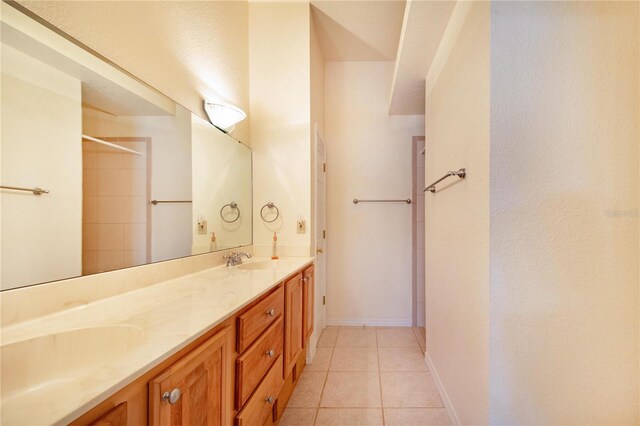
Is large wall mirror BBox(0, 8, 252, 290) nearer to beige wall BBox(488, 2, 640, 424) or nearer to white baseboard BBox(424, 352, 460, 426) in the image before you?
beige wall BBox(488, 2, 640, 424)

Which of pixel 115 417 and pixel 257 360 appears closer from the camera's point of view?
pixel 115 417

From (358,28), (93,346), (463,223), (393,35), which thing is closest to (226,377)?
(93,346)

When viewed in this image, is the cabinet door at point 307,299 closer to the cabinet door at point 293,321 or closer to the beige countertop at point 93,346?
the cabinet door at point 293,321

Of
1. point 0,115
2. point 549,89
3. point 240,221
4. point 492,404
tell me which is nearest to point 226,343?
point 0,115

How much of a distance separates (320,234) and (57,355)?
6.22ft

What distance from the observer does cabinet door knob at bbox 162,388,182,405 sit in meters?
0.55

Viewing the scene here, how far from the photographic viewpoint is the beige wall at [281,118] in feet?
6.54

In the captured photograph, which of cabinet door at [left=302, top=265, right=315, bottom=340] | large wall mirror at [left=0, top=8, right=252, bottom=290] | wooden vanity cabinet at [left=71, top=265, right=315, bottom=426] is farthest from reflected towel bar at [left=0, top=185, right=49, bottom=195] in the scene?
cabinet door at [left=302, top=265, right=315, bottom=340]

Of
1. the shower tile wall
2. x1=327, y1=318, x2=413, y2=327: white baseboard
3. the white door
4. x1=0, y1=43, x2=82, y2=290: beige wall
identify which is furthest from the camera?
x1=327, y1=318, x2=413, y2=327: white baseboard

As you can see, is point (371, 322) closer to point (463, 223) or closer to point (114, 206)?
point (463, 223)

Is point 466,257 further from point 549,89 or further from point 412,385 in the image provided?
point 412,385

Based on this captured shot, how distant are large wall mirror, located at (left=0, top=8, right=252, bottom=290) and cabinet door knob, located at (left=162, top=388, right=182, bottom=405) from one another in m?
0.55

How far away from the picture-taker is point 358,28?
2.19 metres

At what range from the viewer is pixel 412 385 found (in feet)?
5.57
